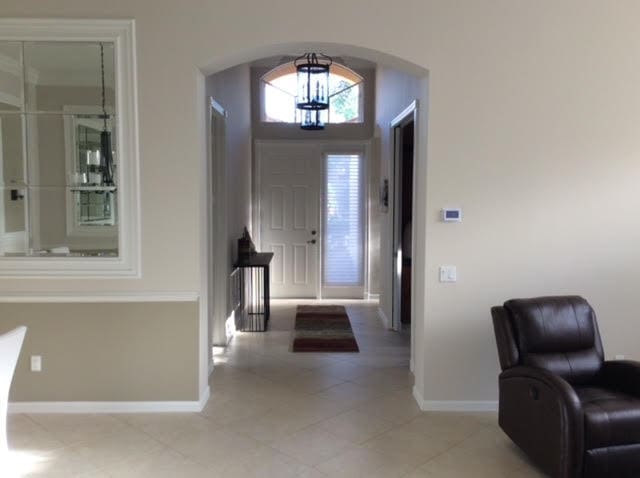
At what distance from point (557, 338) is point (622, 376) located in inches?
16.2

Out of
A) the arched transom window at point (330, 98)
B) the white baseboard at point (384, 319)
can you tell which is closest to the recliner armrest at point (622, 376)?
the white baseboard at point (384, 319)

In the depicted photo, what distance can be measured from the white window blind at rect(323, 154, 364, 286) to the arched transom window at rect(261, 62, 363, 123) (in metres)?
0.65

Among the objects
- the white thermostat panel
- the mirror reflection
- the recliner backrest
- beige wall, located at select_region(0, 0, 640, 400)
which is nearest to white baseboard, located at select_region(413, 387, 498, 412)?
beige wall, located at select_region(0, 0, 640, 400)

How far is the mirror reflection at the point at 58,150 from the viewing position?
12.6 feet

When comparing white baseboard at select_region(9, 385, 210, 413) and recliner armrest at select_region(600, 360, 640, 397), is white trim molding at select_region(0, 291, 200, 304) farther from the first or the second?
recliner armrest at select_region(600, 360, 640, 397)

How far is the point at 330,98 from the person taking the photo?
26.7 feet

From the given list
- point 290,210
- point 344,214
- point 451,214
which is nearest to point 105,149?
point 451,214

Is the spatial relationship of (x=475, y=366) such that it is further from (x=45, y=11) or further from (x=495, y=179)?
(x=45, y=11)

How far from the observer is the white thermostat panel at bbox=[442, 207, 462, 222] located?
12.6 ft

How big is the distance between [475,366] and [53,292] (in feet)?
10.3

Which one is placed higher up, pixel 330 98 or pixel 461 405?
pixel 330 98

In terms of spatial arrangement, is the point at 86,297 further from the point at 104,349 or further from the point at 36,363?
the point at 36,363

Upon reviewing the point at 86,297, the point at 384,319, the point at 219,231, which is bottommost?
the point at 384,319

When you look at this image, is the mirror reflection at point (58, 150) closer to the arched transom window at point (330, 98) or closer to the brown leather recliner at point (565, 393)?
the brown leather recliner at point (565, 393)
